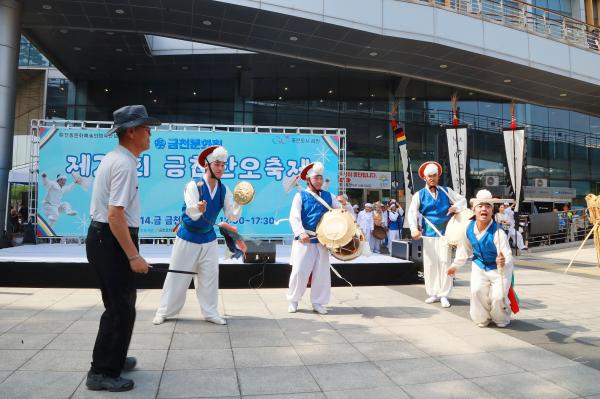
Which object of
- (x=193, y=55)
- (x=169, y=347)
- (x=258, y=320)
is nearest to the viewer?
(x=169, y=347)

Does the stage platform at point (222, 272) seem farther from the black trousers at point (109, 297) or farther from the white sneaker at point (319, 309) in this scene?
the black trousers at point (109, 297)

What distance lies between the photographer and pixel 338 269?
677 cm

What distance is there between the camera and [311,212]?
5.11 m

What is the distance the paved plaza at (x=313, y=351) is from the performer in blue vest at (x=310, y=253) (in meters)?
0.25

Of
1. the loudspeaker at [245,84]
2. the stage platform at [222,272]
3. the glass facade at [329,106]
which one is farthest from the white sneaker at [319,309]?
the loudspeaker at [245,84]

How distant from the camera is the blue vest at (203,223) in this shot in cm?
440

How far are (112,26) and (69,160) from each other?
6378 millimetres

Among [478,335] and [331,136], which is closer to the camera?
[478,335]

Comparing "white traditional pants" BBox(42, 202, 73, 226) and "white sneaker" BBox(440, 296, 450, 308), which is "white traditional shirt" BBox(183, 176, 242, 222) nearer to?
"white sneaker" BBox(440, 296, 450, 308)

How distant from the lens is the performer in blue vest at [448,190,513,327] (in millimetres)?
4402

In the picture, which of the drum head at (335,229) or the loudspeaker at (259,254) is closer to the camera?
the drum head at (335,229)

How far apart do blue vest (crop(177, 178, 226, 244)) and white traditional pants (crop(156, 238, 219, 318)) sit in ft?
0.20

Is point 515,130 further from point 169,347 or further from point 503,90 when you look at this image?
point 169,347

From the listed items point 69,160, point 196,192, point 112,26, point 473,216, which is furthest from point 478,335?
point 112,26
